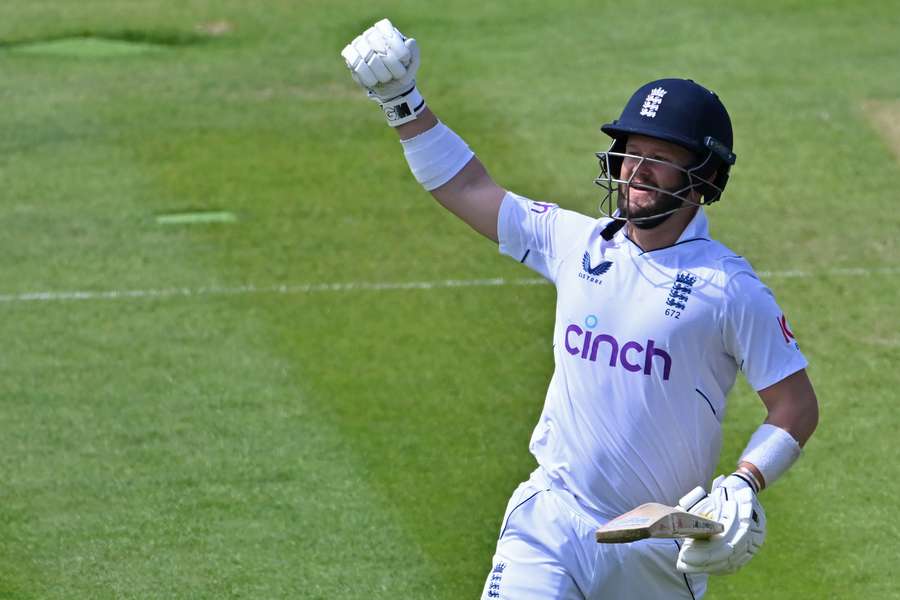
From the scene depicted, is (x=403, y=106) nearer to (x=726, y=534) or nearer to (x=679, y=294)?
(x=679, y=294)

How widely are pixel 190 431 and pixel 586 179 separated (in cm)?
457

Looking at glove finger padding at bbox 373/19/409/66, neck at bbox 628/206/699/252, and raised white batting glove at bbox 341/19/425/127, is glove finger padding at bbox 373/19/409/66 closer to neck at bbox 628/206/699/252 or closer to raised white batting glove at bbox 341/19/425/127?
raised white batting glove at bbox 341/19/425/127

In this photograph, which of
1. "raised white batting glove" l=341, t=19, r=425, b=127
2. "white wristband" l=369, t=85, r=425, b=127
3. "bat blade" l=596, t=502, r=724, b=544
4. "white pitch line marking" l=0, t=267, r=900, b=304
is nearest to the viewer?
"bat blade" l=596, t=502, r=724, b=544

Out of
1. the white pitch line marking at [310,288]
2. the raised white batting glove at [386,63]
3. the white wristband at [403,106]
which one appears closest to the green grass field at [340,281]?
the white pitch line marking at [310,288]

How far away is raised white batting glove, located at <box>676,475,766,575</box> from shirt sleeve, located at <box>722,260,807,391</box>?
1.46 feet

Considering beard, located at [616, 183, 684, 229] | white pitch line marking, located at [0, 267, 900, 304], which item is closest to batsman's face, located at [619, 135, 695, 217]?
beard, located at [616, 183, 684, 229]

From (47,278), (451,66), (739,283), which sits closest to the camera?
(739,283)

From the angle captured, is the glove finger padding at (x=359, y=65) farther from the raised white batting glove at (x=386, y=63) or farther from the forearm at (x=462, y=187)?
the forearm at (x=462, y=187)

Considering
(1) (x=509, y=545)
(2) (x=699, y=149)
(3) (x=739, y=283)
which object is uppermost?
(2) (x=699, y=149)

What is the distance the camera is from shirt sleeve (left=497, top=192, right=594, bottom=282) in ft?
20.2

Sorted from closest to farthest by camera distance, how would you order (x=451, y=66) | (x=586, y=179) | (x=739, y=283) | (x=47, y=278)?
(x=739, y=283), (x=47, y=278), (x=586, y=179), (x=451, y=66)

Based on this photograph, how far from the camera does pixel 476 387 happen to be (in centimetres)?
1006

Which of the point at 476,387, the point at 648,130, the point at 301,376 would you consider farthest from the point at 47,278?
the point at 648,130

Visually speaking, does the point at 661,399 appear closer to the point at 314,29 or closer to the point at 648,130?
the point at 648,130
